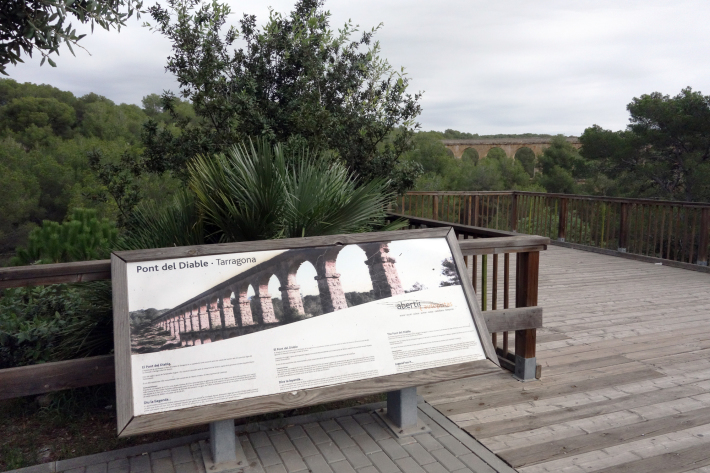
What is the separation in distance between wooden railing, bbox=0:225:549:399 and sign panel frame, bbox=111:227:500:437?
1.15 ft

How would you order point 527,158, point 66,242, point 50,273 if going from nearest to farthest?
1. point 50,273
2. point 66,242
3. point 527,158

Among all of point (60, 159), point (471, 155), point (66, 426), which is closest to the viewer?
point (66, 426)

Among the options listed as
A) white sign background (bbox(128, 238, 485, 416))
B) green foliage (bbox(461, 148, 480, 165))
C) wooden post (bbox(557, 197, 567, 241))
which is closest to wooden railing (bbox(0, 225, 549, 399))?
white sign background (bbox(128, 238, 485, 416))

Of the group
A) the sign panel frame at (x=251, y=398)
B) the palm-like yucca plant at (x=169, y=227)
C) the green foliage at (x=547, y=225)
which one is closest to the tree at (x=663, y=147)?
the green foliage at (x=547, y=225)

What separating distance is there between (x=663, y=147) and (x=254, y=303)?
859 inches

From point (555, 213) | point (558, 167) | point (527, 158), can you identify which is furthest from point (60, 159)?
point (527, 158)

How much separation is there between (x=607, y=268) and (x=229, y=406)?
6.66 m

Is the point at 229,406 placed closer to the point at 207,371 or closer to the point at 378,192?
the point at 207,371

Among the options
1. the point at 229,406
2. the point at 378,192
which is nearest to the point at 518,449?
the point at 229,406

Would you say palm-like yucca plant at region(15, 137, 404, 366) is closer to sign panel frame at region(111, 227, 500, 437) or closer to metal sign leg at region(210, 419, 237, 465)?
sign panel frame at region(111, 227, 500, 437)

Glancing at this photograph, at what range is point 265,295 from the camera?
8.01 ft

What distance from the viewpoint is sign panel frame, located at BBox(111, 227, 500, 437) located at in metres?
2.09

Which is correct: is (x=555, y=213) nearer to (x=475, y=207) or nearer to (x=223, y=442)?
(x=475, y=207)

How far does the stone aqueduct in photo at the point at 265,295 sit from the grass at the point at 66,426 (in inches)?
35.8
